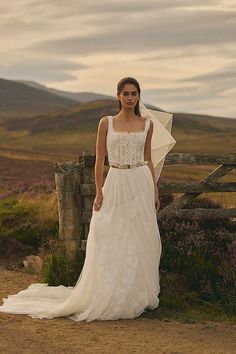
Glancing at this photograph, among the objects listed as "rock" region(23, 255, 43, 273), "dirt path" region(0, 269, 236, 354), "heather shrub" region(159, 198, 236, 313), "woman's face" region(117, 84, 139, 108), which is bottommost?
"dirt path" region(0, 269, 236, 354)

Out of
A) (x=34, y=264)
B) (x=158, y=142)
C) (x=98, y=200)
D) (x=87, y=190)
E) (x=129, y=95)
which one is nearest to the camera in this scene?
(x=129, y=95)

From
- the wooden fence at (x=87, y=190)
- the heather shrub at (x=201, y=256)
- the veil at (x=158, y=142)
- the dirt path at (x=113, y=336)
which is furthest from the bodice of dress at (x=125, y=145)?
the dirt path at (x=113, y=336)

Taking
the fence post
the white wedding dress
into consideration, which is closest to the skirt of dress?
the white wedding dress

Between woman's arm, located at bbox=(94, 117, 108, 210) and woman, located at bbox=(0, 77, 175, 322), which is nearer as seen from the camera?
woman, located at bbox=(0, 77, 175, 322)

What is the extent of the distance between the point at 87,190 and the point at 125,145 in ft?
5.27

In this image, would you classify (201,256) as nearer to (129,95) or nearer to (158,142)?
(158,142)

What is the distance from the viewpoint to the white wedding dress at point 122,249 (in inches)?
305

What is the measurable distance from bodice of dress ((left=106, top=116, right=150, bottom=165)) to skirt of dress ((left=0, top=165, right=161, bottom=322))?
0.15 meters

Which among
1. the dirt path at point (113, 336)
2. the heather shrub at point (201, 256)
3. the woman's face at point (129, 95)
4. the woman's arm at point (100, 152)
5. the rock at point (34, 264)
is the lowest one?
the dirt path at point (113, 336)

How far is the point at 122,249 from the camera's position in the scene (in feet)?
25.7

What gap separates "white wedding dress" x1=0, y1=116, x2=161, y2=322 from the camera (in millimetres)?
7746

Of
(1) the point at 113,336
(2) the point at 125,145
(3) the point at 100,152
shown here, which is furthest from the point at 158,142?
(1) the point at 113,336

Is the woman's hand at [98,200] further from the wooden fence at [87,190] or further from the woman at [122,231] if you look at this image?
the wooden fence at [87,190]

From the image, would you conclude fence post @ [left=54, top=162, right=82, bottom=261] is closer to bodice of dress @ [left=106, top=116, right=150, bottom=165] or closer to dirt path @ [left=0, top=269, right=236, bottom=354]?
bodice of dress @ [left=106, top=116, right=150, bottom=165]
